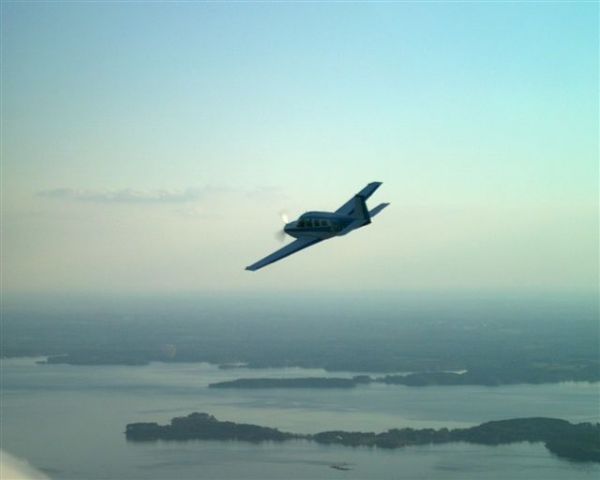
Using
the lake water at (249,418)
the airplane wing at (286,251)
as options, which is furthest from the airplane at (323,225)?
the lake water at (249,418)

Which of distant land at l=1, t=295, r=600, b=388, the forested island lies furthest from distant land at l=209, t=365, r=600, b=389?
the forested island

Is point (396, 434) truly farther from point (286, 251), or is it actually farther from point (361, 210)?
point (286, 251)

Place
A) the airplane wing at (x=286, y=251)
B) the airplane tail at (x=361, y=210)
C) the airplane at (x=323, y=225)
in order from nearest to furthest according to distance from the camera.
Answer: the airplane wing at (x=286, y=251)
the airplane at (x=323, y=225)
the airplane tail at (x=361, y=210)

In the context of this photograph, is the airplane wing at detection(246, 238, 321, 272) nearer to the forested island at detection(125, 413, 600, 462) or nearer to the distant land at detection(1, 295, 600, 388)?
the forested island at detection(125, 413, 600, 462)

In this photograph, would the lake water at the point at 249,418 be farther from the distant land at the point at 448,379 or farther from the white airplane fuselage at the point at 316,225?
the white airplane fuselage at the point at 316,225

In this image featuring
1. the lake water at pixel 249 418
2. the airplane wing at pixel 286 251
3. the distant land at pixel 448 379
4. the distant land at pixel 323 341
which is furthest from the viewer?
the distant land at pixel 323 341
